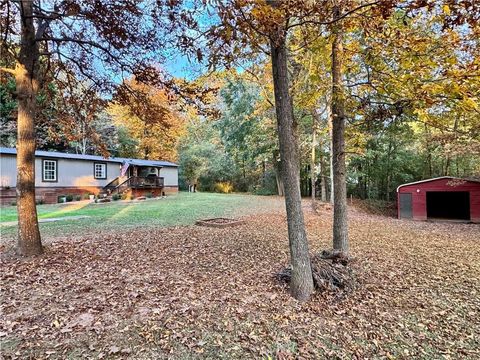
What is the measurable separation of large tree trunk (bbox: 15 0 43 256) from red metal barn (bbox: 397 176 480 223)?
15135 millimetres

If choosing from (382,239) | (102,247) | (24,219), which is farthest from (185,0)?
(382,239)

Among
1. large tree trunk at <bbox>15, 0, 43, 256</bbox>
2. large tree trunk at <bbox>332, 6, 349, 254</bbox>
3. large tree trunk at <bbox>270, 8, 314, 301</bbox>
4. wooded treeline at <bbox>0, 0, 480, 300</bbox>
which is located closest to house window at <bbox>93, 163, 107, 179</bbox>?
wooded treeline at <bbox>0, 0, 480, 300</bbox>

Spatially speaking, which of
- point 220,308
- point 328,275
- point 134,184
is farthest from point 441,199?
point 134,184

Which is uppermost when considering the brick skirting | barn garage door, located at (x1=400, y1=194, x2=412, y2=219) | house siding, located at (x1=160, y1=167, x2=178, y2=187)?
house siding, located at (x1=160, y1=167, x2=178, y2=187)

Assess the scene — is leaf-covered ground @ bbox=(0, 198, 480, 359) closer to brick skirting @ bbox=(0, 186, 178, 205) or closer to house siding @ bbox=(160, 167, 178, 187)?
brick skirting @ bbox=(0, 186, 178, 205)

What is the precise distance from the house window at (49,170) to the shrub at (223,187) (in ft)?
51.7

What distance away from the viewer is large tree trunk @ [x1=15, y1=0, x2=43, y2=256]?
5.25 m

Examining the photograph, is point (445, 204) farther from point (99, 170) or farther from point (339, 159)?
point (99, 170)

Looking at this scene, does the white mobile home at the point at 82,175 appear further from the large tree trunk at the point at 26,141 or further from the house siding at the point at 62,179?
the large tree trunk at the point at 26,141

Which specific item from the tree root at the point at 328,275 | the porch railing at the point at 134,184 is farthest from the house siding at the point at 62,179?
the tree root at the point at 328,275

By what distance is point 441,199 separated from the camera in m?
17.6

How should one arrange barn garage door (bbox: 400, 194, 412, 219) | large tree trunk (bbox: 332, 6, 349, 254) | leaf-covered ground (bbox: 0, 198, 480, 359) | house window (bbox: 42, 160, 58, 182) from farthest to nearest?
house window (bbox: 42, 160, 58, 182), barn garage door (bbox: 400, 194, 412, 219), large tree trunk (bbox: 332, 6, 349, 254), leaf-covered ground (bbox: 0, 198, 480, 359)

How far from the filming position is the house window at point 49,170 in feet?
57.4

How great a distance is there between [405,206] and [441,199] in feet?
13.1
